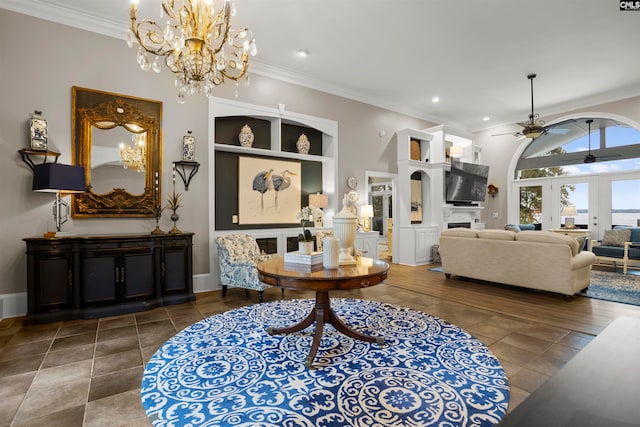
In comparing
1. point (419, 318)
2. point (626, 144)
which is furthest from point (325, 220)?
point (626, 144)

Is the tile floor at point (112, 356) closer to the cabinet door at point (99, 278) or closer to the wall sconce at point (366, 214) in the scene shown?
the cabinet door at point (99, 278)

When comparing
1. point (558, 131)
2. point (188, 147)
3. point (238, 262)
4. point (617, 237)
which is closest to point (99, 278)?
point (238, 262)

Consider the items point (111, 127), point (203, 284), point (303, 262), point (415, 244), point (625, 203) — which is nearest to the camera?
point (303, 262)

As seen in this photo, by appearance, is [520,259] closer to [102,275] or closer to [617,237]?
[617,237]

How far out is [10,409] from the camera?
189 cm

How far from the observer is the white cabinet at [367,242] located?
20.3 ft

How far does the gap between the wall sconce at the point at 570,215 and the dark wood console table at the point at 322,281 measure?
21.9ft

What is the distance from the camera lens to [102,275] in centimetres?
361

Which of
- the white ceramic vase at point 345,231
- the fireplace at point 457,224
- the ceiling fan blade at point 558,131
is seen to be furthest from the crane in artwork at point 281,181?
the ceiling fan blade at point 558,131

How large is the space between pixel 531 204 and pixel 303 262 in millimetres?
7895

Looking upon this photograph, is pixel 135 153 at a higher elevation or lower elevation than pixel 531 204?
higher

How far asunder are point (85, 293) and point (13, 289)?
82 cm

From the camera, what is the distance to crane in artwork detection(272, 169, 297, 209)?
18.2 ft

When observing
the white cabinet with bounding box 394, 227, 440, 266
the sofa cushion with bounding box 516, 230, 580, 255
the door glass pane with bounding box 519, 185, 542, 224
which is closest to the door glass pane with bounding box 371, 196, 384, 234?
the white cabinet with bounding box 394, 227, 440, 266
